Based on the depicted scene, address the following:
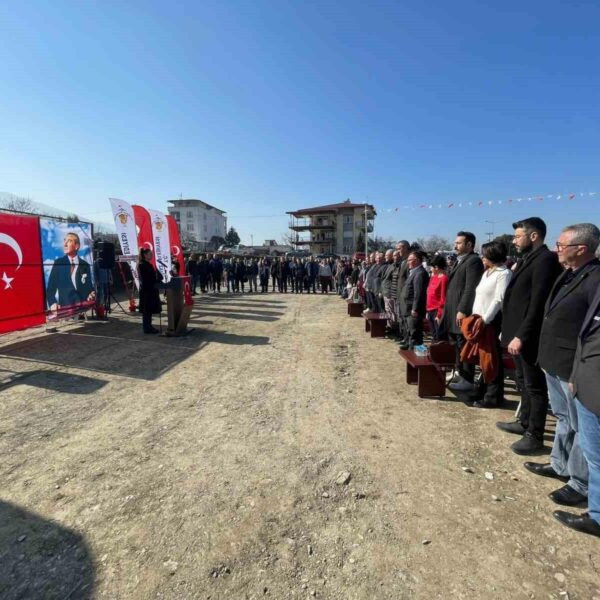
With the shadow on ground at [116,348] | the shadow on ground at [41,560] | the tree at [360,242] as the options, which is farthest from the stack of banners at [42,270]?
the tree at [360,242]

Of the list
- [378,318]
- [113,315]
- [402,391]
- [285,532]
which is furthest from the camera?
[113,315]

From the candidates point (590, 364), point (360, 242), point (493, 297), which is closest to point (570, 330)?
point (590, 364)

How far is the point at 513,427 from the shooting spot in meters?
3.58

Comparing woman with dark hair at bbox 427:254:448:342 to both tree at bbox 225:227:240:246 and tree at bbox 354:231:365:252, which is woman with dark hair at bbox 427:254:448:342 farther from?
tree at bbox 225:227:240:246

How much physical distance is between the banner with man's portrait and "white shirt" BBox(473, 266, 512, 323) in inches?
321

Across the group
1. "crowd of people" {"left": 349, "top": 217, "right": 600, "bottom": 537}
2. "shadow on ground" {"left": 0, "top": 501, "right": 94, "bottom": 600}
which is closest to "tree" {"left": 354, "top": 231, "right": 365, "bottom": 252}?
"crowd of people" {"left": 349, "top": 217, "right": 600, "bottom": 537}

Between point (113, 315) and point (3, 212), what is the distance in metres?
4.57

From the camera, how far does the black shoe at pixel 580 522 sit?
2.27 meters

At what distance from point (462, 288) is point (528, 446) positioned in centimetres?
194

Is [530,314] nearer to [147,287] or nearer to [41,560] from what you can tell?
[41,560]

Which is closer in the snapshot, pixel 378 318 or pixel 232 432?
pixel 232 432

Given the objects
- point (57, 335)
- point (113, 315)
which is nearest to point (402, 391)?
point (57, 335)

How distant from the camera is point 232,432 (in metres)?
3.70

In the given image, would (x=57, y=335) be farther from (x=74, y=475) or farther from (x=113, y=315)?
(x=74, y=475)
